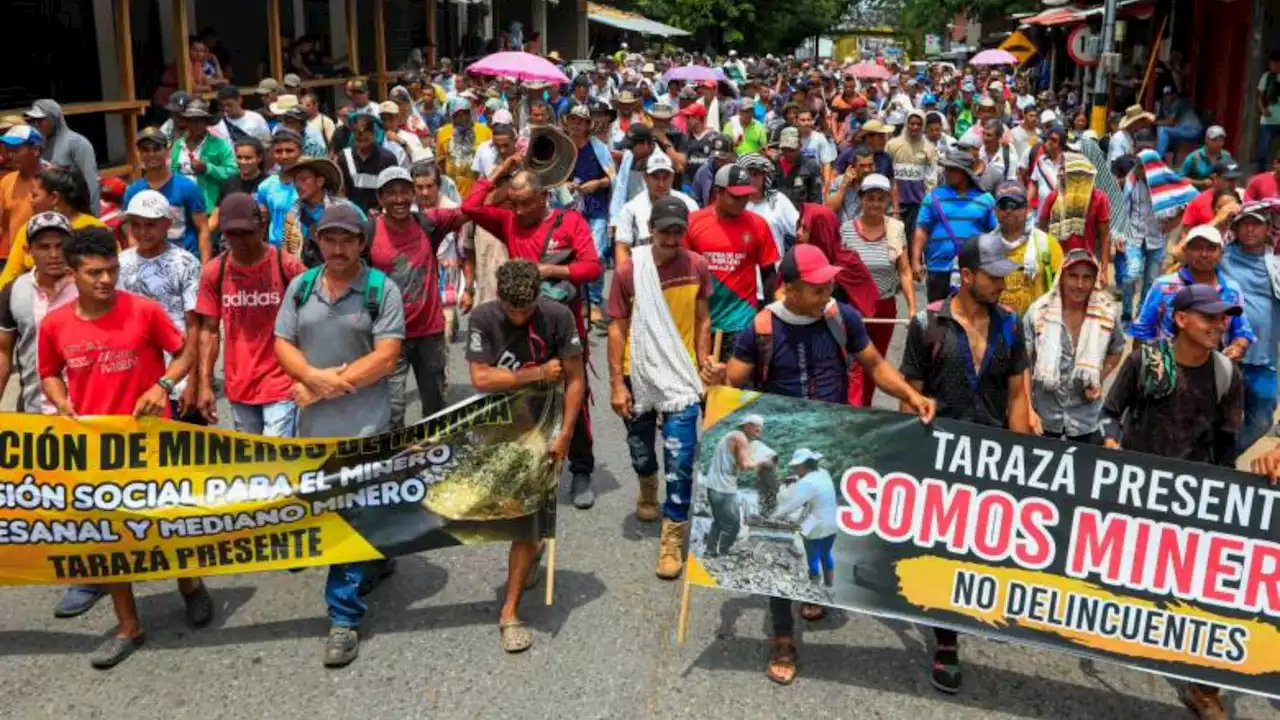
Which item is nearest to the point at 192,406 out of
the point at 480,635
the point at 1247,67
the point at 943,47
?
the point at 480,635

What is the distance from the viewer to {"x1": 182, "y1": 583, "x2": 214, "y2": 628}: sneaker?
5.11 metres

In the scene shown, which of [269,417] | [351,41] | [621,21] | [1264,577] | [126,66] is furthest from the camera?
[621,21]

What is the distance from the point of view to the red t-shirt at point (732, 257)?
6.38 metres

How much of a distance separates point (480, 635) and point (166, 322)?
1.84 meters

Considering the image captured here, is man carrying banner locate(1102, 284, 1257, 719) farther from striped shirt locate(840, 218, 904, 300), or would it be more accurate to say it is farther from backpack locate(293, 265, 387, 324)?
backpack locate(293, 265, 387, 324)

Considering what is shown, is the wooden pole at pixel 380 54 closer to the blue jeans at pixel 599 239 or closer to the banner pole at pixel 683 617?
the blue jeans at pixel 599 239

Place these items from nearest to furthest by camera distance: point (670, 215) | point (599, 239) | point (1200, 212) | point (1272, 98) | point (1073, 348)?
point (1073, 348) → point (670, 215) → point (1200, 212) → point (599, 239) → point (1272, 98)

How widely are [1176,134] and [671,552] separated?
657 inches

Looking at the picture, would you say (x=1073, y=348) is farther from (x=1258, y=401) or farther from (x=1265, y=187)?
(x=1265, y=187)

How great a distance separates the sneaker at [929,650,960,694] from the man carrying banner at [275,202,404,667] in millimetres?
2281

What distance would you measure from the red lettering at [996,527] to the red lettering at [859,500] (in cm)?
40

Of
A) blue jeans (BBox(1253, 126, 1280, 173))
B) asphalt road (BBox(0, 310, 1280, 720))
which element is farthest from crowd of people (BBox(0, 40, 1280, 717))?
blue jeans (BBox(1253, 126, 1280, 173))

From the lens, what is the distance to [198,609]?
16.8ft

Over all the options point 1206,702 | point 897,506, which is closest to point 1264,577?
point 1206,702
